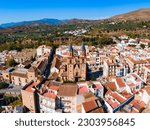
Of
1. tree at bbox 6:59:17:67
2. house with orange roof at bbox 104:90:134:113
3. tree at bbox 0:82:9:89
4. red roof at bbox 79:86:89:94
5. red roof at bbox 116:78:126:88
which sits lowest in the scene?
tree at bbox 0:82:9:89

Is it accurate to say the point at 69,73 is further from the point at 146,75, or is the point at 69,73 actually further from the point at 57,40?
the point at 57,40

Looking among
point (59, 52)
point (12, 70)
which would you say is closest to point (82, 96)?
point (12, 70)

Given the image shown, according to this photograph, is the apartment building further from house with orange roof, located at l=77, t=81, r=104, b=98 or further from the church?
the church

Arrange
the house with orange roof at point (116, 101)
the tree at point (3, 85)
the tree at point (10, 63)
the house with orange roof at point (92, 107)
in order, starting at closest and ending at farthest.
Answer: the house with orange roof at point (92, 107)
the house with orange roof at point (116, 101)
the tree at point (3, 85)
the tree at point (10, 63)

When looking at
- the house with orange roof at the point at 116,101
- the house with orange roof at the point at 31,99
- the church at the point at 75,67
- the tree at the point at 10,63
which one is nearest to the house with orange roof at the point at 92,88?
the house with orange roof at the point at 116,101

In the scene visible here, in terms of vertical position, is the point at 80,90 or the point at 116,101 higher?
the point at 80,90

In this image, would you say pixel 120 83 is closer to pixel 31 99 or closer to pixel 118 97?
pixel 118 97

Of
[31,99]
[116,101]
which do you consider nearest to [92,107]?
[116,101]

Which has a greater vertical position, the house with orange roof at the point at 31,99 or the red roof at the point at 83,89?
the red roof at the point at 83,89

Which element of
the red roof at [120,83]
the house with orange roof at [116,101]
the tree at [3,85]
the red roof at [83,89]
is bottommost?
the tree at [3,85]

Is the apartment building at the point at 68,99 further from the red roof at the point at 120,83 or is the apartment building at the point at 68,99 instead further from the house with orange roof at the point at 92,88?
the red roof at the point at 120,83

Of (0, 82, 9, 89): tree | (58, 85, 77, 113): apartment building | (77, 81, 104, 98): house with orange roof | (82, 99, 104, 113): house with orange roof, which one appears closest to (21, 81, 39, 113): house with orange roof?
(58, 85, 77, 113): apartment building

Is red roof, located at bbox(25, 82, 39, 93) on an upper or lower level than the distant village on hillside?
upper
